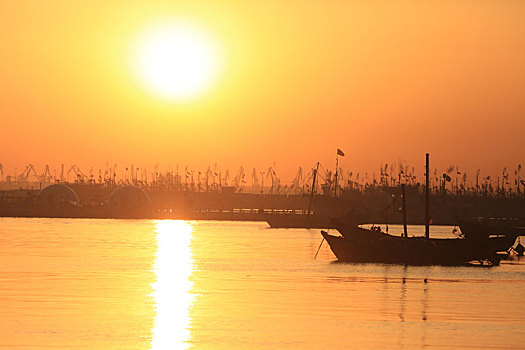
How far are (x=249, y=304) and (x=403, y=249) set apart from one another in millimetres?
41279

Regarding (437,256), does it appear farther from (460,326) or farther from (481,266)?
(460,326)

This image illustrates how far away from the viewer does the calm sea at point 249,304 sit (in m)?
40.5

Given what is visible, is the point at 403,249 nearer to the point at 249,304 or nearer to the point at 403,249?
the point at 403,249

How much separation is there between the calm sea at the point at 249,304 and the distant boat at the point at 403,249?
2.06m

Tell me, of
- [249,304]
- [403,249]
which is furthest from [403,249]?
[249,304]

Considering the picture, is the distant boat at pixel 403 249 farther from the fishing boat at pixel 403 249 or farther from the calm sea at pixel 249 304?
the calm sea at pixel 249 304

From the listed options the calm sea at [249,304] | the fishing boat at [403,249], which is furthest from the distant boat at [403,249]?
the calm sea at [249,304]

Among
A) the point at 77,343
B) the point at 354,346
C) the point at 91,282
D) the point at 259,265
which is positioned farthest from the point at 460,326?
the point at 259,265

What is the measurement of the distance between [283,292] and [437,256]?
35.3 m

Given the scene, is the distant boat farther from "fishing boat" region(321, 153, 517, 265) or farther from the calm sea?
the calm sea

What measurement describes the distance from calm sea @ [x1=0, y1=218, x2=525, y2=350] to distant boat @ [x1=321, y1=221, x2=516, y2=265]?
2060 millimetres

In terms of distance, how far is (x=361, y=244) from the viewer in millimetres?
93062

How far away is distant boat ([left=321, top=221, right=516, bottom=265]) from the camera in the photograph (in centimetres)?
9262

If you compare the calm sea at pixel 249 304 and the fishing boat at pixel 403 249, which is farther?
the fishing boat at pixel 403 249
